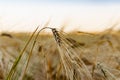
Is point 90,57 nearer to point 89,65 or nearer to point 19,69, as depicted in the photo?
point 89,65

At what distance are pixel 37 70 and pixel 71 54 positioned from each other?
1.00 metres

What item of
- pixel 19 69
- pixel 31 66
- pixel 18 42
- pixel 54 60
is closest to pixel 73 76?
pixel 19 69

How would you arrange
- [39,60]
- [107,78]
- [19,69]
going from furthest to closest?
[39,60] → [19,69] → [107,78]

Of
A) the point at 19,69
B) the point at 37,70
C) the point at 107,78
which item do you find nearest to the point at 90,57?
the point at 37,70

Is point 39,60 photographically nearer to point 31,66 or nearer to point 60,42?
point 31,66

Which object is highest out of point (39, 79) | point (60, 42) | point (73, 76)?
point (60, 42)

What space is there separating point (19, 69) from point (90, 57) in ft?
2.22

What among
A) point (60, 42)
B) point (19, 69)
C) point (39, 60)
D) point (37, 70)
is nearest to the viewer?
point (60, 42)

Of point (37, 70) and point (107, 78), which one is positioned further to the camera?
point (37, 70)

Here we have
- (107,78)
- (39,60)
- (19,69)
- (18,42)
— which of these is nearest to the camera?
(107,78)

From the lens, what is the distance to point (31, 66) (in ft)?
7.77

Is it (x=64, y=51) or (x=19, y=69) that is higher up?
(x=64, y=51)

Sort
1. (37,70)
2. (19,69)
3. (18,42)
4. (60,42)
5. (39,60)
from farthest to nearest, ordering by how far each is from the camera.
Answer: (18,42), (39,60), (37,70), (19,69), (60,42)

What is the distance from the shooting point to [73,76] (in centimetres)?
142
